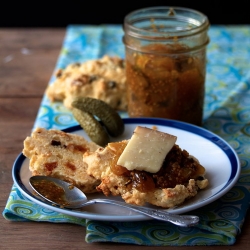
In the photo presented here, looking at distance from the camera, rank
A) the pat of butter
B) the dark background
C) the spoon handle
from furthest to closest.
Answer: the dark background → the pat of butter → the spoon handle

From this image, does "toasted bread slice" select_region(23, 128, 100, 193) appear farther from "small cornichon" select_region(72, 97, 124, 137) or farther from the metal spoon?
"small cornichon" select_region(72, 97, 124, 137)

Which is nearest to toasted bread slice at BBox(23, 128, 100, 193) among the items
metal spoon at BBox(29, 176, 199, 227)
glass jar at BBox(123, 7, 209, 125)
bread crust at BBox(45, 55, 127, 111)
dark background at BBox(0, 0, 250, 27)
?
metal spoon at BBox(29, 176, 199, 227)

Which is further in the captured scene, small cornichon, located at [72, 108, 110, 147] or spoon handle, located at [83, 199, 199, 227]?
small cornichon, located at [72, 108, 110, 147]

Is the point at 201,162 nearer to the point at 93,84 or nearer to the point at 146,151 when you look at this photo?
the point at 146,151

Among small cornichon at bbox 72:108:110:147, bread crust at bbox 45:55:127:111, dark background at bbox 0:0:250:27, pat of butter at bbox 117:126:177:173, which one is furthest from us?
dark background at bbox 0:0:250:27

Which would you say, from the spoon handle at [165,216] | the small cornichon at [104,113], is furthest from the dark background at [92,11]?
the spoon handle at [165,216]

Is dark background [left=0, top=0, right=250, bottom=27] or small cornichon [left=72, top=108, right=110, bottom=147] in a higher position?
small cornichon [left=72, top=108, right=110, bottom=147]

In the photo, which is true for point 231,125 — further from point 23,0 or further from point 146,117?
point 23,0

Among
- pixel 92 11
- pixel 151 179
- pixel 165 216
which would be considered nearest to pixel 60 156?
pixel 151 179
